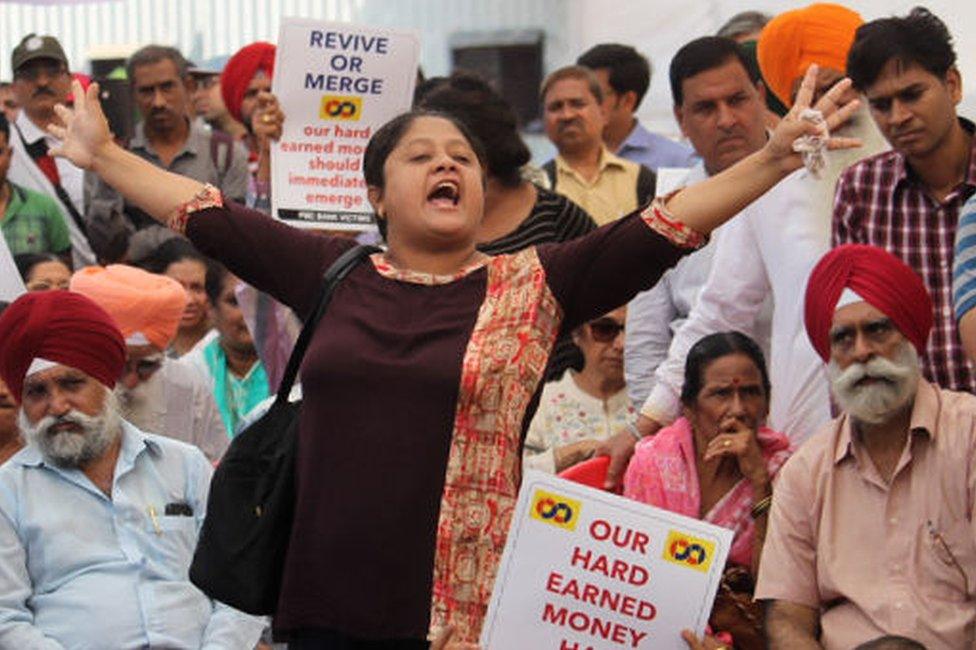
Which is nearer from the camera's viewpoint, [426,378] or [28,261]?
[426,378]

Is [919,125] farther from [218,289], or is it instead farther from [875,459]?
[218,289]

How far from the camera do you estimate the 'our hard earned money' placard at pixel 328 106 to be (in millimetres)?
8531

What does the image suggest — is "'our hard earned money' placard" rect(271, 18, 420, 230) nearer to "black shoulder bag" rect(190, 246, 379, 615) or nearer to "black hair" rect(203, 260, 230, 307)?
"black hair" rect(203, 260, 230, 307)

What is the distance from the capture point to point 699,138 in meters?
8.17

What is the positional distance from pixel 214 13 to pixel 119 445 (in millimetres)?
11280

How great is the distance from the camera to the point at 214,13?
18375 mm

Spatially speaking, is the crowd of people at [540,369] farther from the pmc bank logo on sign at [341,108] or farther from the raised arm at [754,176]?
the pmc bank logo on sign at [341,108]

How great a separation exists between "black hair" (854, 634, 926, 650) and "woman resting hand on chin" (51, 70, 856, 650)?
101 centimetres

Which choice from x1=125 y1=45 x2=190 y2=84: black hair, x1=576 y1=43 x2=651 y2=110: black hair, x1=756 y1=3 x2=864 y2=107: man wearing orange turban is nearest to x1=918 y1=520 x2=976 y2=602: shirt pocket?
x1=756 y1=3 x2=864 y2=107: man wearing orange turban

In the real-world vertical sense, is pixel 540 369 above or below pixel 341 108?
below

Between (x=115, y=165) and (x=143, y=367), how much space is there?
3.49 m

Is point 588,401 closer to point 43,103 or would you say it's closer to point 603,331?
point 603,331

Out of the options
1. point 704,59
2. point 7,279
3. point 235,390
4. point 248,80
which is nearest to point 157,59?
point 248,80

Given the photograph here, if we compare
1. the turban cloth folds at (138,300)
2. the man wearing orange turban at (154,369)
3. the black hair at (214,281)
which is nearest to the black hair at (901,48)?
the man wearing orange turban at (154,369)
